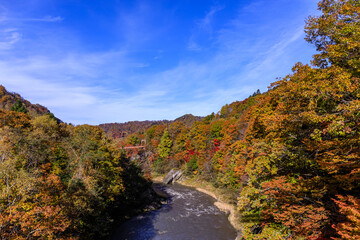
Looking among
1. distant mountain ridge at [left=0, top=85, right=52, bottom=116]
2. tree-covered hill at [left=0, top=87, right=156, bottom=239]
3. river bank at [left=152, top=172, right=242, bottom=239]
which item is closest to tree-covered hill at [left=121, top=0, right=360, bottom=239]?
river bank at [left=152, top=172, right=242, bottom=239]

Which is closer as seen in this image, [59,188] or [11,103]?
[59,188]

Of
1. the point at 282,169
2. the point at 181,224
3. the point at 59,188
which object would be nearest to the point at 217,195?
the point at 181,224

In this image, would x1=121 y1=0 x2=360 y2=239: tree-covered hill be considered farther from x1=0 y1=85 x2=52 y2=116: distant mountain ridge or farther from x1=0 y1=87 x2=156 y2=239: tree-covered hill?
x1=0 y1=85 x2=52 y2=116: distant mountain ridge

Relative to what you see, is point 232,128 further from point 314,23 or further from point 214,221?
point 314,23

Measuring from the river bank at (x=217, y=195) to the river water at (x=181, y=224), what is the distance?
832 millimetres

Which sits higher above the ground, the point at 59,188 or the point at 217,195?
the point at 59,188

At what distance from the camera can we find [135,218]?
29438mm

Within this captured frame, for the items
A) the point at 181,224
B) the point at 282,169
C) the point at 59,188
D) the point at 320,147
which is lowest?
the point at 181,224

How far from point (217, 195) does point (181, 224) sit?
15438 mm

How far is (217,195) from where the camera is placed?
39.8 meters

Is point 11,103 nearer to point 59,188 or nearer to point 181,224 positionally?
point 59,188

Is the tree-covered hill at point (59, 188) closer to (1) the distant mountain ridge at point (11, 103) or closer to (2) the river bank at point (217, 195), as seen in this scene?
(2) the river bank at point (217, 195)

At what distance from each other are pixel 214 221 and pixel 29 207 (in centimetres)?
2321

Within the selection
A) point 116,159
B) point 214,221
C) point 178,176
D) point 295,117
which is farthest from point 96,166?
point 178,176
